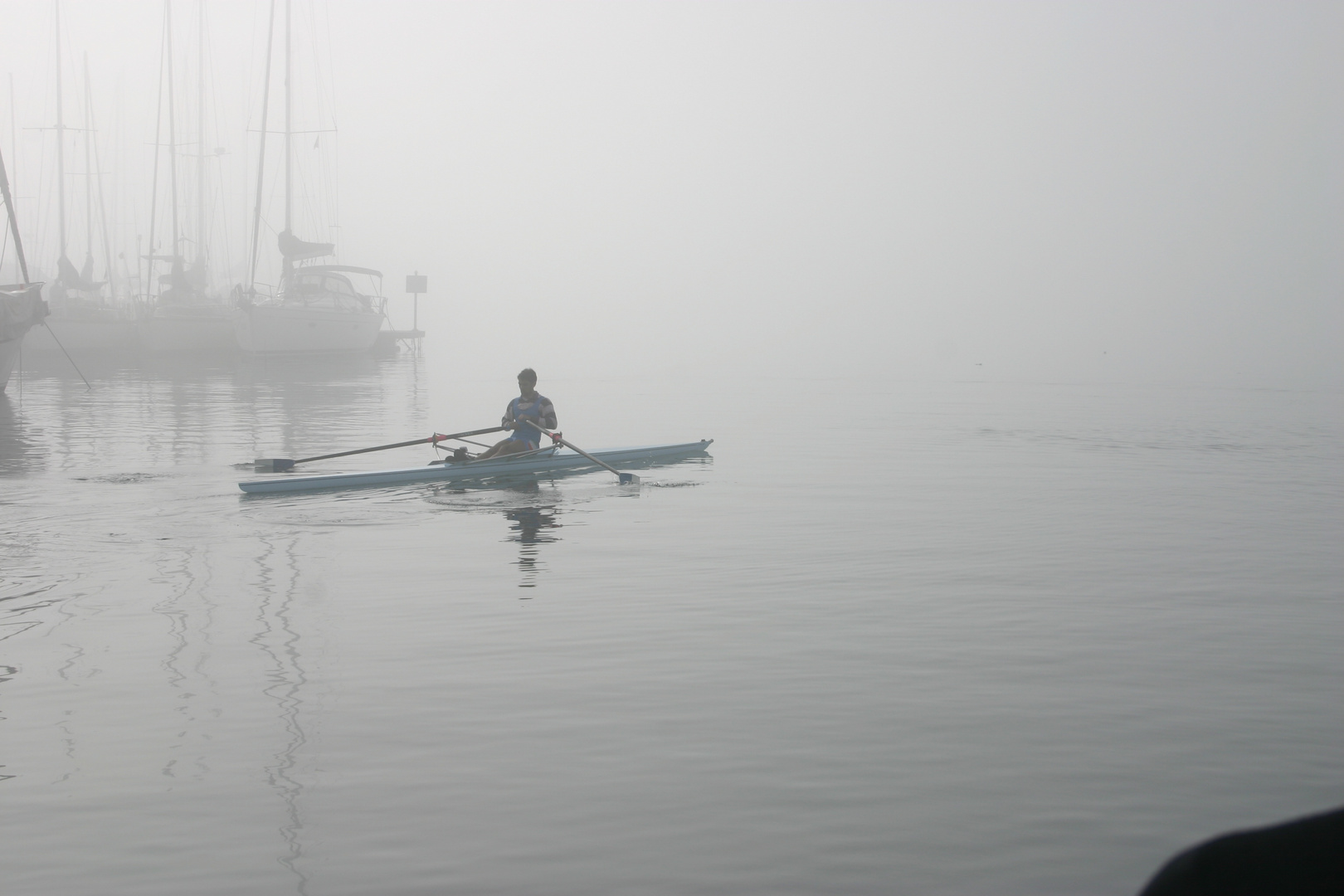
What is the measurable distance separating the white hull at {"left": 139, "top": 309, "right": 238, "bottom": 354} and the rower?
46463 mm

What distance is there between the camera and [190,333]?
61812 mm

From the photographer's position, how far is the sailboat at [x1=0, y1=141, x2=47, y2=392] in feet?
115

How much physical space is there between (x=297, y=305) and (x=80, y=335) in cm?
1024

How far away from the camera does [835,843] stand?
202 inches

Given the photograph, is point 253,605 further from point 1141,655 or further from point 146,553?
point 1141,655

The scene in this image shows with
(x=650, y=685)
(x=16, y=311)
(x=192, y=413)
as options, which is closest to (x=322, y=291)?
(x=16, y=311)

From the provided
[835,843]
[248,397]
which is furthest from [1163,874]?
[248,397]

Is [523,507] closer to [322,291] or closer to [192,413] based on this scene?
[192,413]

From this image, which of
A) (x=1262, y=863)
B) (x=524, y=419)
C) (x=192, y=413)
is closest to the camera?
(x=1262, y=863)

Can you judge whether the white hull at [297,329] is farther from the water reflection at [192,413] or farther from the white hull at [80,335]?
the white hull at [80,335]

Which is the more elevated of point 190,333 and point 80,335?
point 190,333

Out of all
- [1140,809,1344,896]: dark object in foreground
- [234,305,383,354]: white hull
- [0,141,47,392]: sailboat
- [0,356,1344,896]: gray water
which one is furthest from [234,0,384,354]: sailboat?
[1140,809,1344,896]: dark object in foreground

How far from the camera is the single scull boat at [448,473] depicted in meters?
16.1

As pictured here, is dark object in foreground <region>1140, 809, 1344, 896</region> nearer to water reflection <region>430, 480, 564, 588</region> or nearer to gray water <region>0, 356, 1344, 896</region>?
gray water <region>0, 356, 1344, 896</region>
